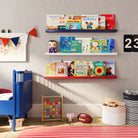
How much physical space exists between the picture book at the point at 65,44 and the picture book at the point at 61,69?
0.70 feet

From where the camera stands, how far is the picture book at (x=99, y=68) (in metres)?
2.82

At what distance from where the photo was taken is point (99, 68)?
2.83 m

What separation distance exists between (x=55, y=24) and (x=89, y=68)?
0.90 m

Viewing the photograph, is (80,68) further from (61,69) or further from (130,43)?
(130,43)

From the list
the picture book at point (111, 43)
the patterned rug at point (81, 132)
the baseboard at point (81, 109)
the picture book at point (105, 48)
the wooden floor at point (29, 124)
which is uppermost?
the picture book at point (111, 43)

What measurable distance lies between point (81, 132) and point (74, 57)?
1.22m

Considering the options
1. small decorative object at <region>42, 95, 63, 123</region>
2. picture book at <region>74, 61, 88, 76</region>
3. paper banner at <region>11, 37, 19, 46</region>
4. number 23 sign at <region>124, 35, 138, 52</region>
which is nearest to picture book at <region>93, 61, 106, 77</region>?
picture book at <region>74, 61, 88, 76</region>

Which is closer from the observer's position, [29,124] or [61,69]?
[29,124]

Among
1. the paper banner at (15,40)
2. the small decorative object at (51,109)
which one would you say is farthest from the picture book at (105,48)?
the paper banner at (15,40)

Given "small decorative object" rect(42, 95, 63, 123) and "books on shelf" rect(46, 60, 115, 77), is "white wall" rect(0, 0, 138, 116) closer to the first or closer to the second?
"books on shelf" rect(46, 60, 115, 77)

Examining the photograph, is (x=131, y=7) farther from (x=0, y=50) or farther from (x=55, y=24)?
(x=0, y=50)

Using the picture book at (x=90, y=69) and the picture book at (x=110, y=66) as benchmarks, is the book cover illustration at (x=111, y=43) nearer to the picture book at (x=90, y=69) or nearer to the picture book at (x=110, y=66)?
the picture book at (x=110, y=66)

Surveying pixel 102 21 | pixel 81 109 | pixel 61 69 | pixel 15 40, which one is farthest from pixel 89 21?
pixel 81 109

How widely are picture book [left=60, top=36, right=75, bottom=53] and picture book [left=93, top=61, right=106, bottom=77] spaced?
0.50m
